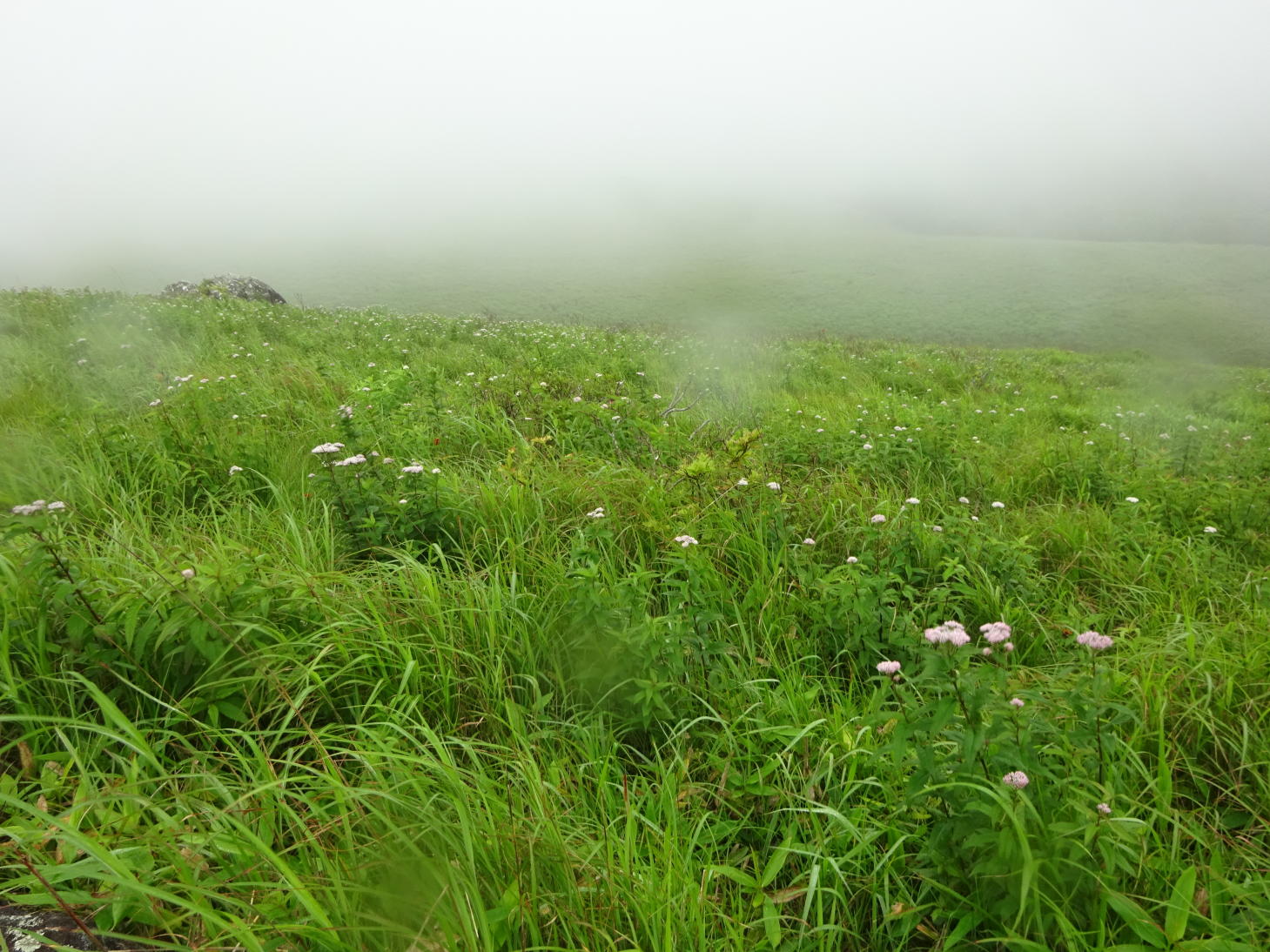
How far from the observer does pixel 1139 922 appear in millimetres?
1385

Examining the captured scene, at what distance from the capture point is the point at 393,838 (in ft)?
5.16

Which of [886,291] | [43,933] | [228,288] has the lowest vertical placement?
[43,933]

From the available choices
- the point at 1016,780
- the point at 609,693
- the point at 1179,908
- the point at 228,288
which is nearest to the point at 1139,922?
the point at 1179,908

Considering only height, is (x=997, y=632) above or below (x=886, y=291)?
below

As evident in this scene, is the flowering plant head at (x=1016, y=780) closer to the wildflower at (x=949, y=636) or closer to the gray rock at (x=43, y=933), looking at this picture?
the wildflower at (x=949, y=636)

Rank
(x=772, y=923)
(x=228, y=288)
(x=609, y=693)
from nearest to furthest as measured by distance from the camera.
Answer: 1. (x=772, y=923)
2. (x=609, y=693)
3. (x=228, y=288)

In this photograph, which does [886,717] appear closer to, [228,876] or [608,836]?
[608,836]

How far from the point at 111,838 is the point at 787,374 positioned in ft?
29.8

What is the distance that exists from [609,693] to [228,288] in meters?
21.1

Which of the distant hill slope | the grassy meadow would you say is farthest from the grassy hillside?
the grassy meadow

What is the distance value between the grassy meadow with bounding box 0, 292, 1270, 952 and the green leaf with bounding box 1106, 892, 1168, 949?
0.6 inches

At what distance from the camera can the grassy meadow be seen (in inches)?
57.8

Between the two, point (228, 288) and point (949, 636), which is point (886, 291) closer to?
point (228, 288)

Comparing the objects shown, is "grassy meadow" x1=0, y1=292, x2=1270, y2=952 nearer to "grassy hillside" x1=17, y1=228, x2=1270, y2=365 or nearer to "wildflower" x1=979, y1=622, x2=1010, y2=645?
"wildflower" x1=979, y1=622, x2=1010, y2=645
